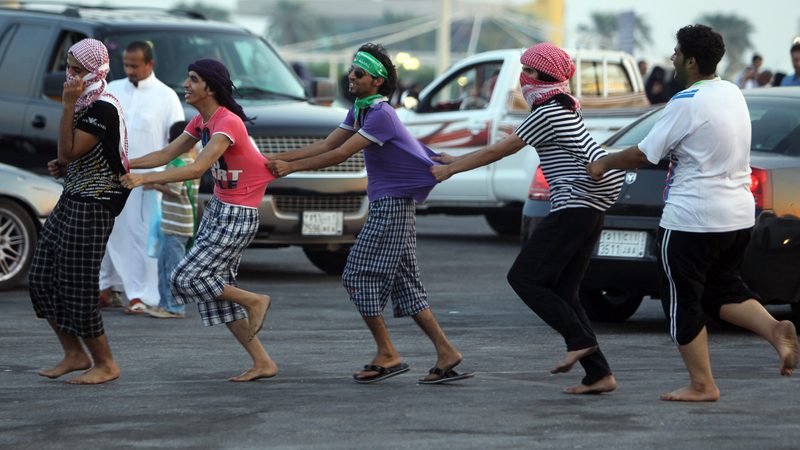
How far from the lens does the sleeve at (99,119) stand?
26.5 feet

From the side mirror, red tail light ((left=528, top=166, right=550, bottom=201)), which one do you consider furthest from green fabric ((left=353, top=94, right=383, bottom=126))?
the side mirror

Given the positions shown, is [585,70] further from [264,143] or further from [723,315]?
[723,315]

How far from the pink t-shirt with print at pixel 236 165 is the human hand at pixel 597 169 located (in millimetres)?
1714

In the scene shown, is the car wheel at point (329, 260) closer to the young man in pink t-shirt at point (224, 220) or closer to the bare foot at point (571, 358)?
the young man in pink t-shirt at point (224, 220)

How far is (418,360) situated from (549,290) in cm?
151

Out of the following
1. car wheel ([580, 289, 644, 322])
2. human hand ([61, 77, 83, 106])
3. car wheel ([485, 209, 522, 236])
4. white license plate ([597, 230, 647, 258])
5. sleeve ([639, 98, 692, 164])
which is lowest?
car wheel ([485, 209, 522, 236])

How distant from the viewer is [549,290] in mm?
7812

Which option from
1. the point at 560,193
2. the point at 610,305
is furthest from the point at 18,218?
the point at 560,193

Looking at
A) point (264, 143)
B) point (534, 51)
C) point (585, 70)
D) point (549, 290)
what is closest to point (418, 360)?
point (549, 290)

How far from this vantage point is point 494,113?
17.2m

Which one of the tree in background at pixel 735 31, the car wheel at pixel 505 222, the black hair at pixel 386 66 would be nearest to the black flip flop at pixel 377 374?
the black hair at pixel 386 66

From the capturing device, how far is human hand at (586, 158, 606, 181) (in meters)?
7.46

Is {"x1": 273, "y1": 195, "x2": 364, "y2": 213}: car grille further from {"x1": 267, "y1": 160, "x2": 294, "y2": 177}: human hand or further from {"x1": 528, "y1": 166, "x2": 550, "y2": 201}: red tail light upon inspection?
{"x1": 267, "y1": 160, "x2": 294, "y2": 177}: human hand

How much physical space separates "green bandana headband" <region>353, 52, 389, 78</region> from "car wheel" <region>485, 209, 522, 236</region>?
407 inches
